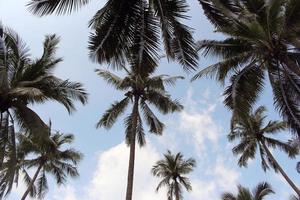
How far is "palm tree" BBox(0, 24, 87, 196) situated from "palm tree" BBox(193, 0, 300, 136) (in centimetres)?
606

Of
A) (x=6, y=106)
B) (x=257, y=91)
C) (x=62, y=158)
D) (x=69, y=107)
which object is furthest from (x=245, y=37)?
(x=62, y=158)

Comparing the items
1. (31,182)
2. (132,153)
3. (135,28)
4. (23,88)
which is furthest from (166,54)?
(31,182)

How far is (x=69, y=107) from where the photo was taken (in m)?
17.9

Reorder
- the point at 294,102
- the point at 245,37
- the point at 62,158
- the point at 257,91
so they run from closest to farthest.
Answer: the point at 245,37, the point at 294,102, the point at 257,91, the point at 62,158

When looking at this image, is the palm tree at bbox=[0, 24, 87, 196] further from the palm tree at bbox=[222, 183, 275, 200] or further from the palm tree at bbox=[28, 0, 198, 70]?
the palm tree at bbox=[222, 183, 275, 200]

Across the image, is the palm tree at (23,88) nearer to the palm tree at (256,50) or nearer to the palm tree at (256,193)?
the palm tree at (256,50)

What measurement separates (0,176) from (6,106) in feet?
11.3

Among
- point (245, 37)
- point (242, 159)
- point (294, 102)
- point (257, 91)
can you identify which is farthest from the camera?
point (242, 159)

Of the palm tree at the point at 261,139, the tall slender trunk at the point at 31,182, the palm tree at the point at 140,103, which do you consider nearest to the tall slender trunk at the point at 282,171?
the palm tree at the point at 261,139

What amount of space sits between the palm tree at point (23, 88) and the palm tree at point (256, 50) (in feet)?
19.9

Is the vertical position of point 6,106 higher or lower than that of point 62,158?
lower

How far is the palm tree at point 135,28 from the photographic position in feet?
47.7

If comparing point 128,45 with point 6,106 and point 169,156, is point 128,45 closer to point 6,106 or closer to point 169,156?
point 6,106

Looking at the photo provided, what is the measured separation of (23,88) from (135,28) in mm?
4652
